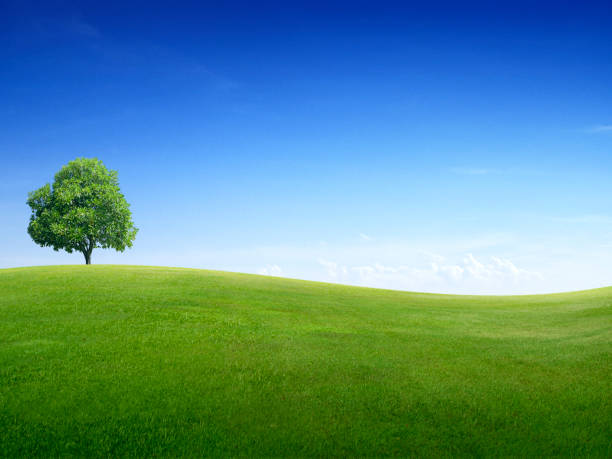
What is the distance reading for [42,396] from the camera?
Answer: 10797 millimetres

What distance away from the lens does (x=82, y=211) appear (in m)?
46.3

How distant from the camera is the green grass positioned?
353 inches

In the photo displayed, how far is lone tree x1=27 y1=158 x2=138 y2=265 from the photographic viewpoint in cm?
4638

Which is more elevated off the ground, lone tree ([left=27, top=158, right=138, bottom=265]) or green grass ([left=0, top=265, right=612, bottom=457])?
lone tree ([left=27, top=158, right=138, bottom=265])

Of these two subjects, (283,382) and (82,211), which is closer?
(283,382)

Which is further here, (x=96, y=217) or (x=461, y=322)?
(x=96, y=217)

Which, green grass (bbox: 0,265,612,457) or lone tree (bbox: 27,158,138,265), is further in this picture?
lone tree (bbox: 27,158,138,265)

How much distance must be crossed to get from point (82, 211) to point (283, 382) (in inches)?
1641

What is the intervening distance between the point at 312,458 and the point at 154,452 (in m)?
3.03

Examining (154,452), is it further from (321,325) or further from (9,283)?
(9,283)

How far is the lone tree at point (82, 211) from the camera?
4638 cm

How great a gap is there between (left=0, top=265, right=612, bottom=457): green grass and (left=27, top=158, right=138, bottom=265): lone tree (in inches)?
1014

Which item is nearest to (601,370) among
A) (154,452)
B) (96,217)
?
(154,452)

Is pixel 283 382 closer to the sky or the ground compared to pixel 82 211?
closer to the ground
